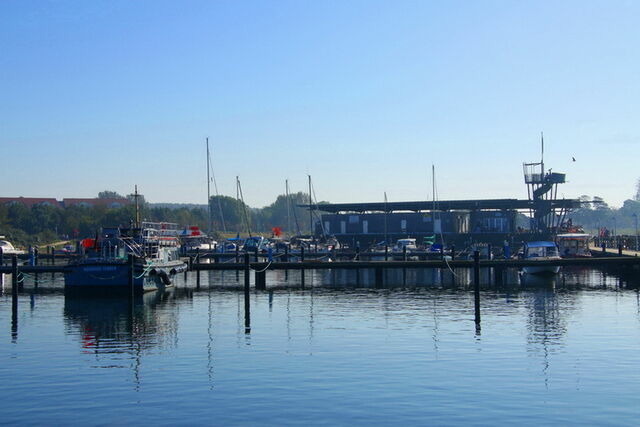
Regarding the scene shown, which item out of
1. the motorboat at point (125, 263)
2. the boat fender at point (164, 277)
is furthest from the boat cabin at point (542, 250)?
the boat fender at point (164, 277)

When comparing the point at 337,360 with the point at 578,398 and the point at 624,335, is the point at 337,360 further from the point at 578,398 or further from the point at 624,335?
the point at 624,335

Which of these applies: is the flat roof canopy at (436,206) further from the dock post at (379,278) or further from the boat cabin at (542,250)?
the dock post at (379,278)

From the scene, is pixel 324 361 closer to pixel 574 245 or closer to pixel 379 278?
pixel 379 278

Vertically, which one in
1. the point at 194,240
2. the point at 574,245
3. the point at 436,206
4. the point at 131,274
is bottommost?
the point at 131,274

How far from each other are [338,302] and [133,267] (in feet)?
49.7

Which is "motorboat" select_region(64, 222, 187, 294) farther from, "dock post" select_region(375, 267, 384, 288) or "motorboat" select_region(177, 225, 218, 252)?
"motorboat" select_region(177, 225, 218, 252)

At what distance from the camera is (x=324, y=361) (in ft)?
111

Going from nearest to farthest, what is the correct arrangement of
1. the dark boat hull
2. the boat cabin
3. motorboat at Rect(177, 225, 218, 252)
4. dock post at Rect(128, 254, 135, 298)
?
1. dock post at Rect(128, 254, 135, 298)
2. the dark boat hull
3. the boat cabin
4. motorboat at Rect(177, 225, 218, 252)

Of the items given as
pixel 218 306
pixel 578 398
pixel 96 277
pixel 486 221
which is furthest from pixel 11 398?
pixel 486 221

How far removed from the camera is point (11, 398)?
90.5 ft

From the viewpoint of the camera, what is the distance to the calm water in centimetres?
2583

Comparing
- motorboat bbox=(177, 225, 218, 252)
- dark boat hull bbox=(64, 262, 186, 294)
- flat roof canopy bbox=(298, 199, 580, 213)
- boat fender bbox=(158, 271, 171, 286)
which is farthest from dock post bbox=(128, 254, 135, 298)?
flat roof canopy bbox=(298, 199, 580, 213)

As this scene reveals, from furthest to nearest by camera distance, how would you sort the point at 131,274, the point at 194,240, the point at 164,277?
the point at 194,240 < the point at 164,277 < the point at 131,274

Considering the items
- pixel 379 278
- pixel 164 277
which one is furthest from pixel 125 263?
pixel 379 278
